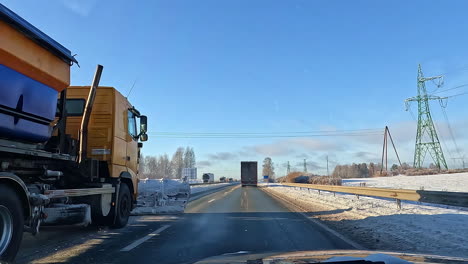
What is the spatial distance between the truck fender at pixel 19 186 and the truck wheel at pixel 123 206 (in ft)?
12.9

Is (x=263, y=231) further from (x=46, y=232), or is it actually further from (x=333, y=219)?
(x=46, y=232)

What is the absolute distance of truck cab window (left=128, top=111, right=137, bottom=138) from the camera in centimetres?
1073

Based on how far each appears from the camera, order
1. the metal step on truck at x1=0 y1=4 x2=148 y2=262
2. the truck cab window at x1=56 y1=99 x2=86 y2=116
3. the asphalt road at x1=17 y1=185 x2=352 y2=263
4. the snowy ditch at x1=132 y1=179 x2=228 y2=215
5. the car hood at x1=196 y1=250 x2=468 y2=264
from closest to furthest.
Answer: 1. the car hood at x1=196 y1=250 x2=468 y2=264
2. the metal step on truck at x1=0 y1=4 x2=148 y2=262
3. the asphalt road at x1=17 y1=185 x2=352 y2=263
4. the truck cab window at x1=56 y1=99 x2=86 y2=116
5. the snowy ditch at x1=132 y1=179 x2=228 y2=215

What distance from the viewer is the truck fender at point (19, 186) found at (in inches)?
193

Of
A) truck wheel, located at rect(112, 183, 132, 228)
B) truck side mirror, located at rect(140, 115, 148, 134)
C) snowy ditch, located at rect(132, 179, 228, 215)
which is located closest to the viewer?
truck wheel, located at rect(112, 183, 132, 228)

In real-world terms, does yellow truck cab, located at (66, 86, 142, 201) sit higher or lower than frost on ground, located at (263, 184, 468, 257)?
higher

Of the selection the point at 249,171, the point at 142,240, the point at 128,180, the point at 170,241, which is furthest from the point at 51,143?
the point at 249,171

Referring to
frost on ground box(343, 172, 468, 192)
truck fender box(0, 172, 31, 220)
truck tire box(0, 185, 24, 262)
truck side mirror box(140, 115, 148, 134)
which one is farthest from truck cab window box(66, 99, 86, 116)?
frost on ground box(343, 172, 468, 192)

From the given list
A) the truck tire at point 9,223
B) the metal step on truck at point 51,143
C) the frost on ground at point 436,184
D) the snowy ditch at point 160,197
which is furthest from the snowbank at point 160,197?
the frost on ground at point 436,184

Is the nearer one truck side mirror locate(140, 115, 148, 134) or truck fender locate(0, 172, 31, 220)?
truck fender locate(0, 172, 31, 220)

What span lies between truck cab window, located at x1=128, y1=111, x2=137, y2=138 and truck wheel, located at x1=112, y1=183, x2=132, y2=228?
1.63 metres

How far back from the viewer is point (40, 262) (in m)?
5.82

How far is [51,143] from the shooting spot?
6.81 meters

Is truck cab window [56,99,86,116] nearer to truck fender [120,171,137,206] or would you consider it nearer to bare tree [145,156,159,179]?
truck fender [120,171,137,206]
